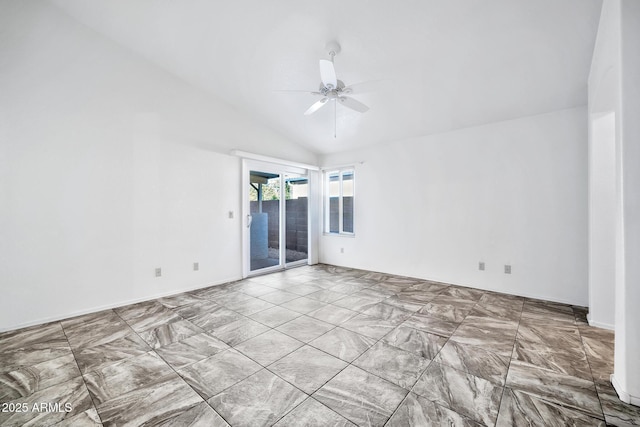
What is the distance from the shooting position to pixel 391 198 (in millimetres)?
4738

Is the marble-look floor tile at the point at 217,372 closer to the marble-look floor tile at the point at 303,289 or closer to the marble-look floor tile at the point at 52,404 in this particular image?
the marble-look floor tile at the point at 52,404

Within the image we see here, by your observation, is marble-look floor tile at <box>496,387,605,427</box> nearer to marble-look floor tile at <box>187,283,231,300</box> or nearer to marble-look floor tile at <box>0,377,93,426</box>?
marble-look floor tile at <box>0,377,93,426</box>

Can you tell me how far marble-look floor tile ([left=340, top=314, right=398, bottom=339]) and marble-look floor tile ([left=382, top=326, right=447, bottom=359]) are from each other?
0.25ft

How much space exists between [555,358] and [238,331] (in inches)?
108

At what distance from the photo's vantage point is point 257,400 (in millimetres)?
1620

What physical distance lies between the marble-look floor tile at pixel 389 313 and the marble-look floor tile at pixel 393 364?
63cm

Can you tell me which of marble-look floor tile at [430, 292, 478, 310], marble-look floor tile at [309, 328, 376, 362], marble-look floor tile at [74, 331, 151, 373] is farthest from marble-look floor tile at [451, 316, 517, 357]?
marble-look floor tile at [74, 331, 151, 373]

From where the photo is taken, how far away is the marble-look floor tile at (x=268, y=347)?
2102 millimetres

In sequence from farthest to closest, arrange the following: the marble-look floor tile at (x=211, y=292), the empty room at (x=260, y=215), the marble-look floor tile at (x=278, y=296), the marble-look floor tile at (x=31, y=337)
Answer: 1. the marble-look floor tile at (x=211, y=292)
2. the marble-look floor tile at (x=278, y=296)
3. the marble-look floor tile at (x=31, y=337)
4. the empty room at (x=260, y=215)

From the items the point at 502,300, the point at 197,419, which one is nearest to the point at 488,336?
the point at 502,300

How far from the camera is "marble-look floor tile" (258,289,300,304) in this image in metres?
3.45

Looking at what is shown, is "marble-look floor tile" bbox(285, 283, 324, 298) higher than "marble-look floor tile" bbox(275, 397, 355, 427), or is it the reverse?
"marble-look floor tile" bbox(275, 397, 355, 427)

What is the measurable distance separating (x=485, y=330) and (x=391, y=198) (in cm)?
263

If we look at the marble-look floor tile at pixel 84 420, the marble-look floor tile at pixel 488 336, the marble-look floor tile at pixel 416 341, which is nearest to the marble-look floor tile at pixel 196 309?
the marble-look floor tile at pixel 84 420
